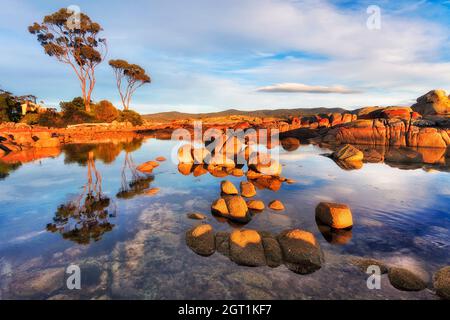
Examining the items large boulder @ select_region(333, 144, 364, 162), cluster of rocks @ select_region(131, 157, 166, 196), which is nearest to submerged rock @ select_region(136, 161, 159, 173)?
cluster of rocks @ select_region(131, 157, 166, 196)

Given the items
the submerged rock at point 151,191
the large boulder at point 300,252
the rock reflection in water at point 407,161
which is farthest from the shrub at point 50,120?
the large boulder at point 300,252

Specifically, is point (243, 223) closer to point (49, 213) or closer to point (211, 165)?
point (49, 213)

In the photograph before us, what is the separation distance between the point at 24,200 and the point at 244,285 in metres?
11.5

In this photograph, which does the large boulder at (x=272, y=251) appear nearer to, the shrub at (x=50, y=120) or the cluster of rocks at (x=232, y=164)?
the cluster of rocks at (x=232, y=164)

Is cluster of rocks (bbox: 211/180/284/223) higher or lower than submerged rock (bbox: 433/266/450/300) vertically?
higher

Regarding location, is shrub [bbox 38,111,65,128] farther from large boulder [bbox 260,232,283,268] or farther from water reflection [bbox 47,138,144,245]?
large boulder [bbox 260,232,283,268]

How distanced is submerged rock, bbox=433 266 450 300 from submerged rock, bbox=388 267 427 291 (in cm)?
25

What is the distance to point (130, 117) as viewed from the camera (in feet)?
197

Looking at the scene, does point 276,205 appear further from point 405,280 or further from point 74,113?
point 74,113

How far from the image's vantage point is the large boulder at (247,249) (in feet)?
22.4

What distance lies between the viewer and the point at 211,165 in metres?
18.8

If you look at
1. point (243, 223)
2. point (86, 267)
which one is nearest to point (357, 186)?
point (243, 223)

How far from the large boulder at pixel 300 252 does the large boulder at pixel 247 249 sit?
0.66m

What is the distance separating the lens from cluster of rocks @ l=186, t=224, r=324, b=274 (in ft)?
22.3
